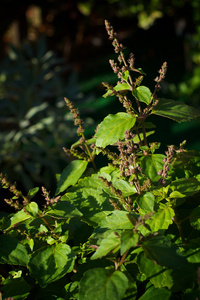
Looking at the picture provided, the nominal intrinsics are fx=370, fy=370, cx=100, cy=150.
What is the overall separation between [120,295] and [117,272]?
72 mm

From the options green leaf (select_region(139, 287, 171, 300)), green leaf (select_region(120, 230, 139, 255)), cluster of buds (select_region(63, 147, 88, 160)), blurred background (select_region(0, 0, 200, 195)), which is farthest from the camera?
blurred background (select_region(0, 0, 200, 195))

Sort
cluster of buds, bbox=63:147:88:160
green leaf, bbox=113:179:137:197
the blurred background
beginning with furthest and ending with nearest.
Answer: the blurred background
cluster of buds, bbox=63:147:88:160
green leaf, bbox=113:179:137:197

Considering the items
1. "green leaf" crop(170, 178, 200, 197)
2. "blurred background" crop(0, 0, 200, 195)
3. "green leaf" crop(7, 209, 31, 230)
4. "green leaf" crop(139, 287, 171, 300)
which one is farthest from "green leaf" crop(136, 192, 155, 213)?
"blurred background" crop(0, 0, 200, 195)

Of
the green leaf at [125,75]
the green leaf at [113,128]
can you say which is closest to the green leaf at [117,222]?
the green leaf at [113,128]

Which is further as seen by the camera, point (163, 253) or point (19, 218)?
point (19, 218)

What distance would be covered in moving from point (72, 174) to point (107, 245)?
456 mm

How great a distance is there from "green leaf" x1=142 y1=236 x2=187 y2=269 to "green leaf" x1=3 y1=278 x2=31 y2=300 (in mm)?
410

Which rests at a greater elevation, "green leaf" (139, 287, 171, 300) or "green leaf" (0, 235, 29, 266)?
"green leaf" (0, 235, 29, 266)

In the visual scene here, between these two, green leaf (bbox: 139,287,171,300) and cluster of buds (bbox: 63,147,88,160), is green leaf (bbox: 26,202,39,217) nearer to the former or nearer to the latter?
cluster of buds (bbox: 63,147,88,160)

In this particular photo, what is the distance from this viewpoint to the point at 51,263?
108 cm

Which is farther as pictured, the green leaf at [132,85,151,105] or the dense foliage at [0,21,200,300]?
the green leaf at [132,85,151,105]

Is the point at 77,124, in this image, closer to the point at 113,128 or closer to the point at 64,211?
the point at 113,128

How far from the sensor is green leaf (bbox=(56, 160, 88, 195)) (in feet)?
4.35

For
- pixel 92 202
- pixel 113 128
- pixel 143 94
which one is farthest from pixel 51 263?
pixel 143 94
